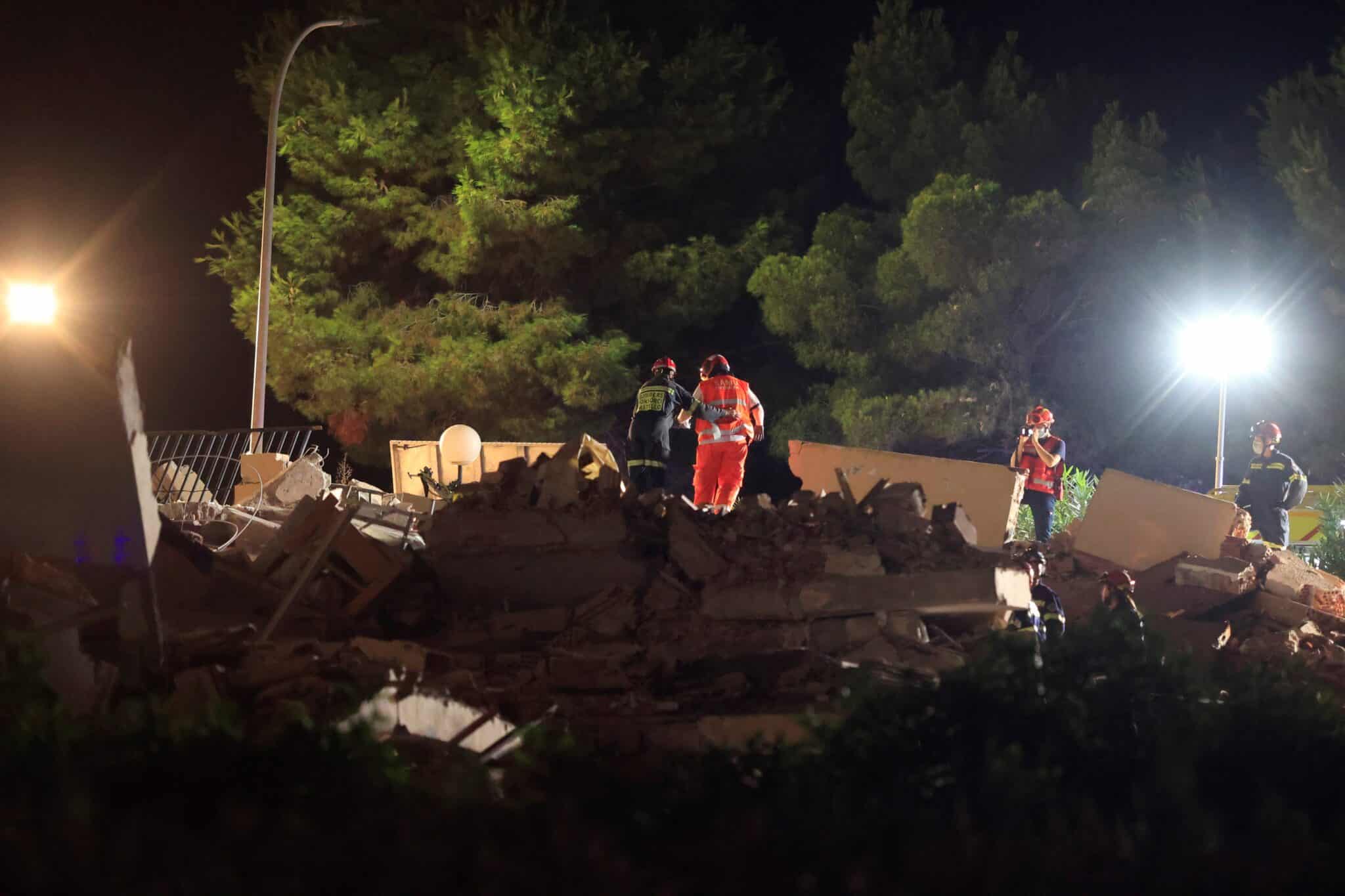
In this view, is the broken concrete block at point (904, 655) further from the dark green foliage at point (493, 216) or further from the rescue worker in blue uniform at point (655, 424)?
the dark green foliage at point (493, 216)

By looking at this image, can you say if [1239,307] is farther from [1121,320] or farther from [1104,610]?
[1104,610]

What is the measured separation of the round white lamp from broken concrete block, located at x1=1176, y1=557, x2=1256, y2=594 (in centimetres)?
899

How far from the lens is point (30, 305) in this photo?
22.9 ft

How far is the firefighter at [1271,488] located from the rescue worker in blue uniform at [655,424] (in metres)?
6.47

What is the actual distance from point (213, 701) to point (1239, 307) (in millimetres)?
21882

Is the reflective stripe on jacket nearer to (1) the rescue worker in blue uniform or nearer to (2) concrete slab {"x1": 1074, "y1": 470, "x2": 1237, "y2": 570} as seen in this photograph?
(1) the rescue worker in blue uniform

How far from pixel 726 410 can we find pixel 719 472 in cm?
62

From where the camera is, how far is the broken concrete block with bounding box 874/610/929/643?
816 centimetres

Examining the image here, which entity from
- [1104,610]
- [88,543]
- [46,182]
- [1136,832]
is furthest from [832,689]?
[46,182]

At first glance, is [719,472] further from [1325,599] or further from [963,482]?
[1325,599]

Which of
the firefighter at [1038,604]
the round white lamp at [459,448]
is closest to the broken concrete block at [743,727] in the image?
the firefighter at [1038,604]

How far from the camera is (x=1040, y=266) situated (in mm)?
22328

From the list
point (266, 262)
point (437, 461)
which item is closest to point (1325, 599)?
point (437, 461)

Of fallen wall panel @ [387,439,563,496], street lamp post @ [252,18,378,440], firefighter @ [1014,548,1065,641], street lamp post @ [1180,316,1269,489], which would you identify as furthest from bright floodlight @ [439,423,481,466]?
street lamp post @ [1180,316,1269,489]
